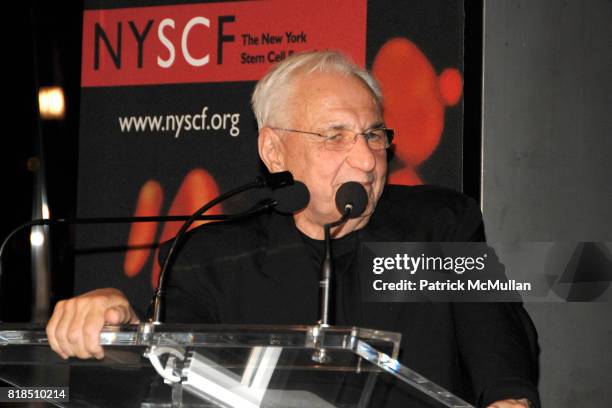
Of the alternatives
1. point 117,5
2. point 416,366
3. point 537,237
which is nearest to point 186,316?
point 416,366

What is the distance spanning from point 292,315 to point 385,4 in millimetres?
1409

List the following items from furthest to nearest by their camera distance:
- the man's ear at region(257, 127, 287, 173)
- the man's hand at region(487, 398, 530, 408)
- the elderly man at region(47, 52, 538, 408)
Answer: the man's ear at region(257, 127, 287, 173)
the elderly man at region(47, 52, 538, 408)
the man's hand at region(487, 398, 530, 408)

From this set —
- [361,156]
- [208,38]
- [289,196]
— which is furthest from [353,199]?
[208,38]

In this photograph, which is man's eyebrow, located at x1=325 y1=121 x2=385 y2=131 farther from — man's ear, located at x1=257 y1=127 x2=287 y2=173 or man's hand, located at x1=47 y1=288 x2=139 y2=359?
man's hand, located at x1=47 y1=288 x2=139 y2=359

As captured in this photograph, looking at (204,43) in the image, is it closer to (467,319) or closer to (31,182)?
(31,182)

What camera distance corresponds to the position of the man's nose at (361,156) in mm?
2199

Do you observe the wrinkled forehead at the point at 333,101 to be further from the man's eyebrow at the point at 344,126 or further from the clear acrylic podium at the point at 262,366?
the clear acrylic podium at the point at 262,366

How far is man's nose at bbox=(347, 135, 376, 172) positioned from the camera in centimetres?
220

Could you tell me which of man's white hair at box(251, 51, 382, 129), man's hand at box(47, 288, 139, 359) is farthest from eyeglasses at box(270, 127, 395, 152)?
man's hand at box(47, 288, 139, 359)

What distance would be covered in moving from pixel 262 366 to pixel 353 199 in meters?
0.51

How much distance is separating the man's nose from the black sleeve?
42cm

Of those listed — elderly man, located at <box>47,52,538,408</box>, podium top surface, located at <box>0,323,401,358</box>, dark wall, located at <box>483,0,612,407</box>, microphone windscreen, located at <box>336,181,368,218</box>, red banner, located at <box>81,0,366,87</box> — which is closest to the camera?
podium top surface, located at <box>0,323,401,358</box>

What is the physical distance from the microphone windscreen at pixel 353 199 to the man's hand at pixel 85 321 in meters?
0.48

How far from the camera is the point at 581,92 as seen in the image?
3098mm
